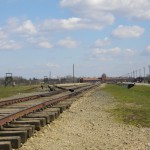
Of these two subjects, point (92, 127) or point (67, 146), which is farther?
point (92, 127)

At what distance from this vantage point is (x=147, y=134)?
12.1m

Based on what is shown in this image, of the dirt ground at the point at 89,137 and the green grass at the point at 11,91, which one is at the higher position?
the green grass at the point at 11,91

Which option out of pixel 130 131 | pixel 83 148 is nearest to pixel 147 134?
pixel 130 131

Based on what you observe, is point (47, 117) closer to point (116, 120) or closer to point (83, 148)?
point (116, 120)

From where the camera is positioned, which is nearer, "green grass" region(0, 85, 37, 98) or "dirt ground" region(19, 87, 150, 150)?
"dirt ground" region(19, 87, 150, 150)

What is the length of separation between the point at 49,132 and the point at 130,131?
2.39m

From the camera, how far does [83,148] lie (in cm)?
984

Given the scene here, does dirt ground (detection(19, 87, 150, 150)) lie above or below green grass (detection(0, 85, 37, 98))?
below

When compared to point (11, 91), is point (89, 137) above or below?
below

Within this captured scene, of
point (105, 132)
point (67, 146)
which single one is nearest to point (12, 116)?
point (105, 132)

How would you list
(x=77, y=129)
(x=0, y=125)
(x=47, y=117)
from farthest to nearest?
1. (x=47, y=117)
2. (x=77, y=129)
3. (x=0, y=125)

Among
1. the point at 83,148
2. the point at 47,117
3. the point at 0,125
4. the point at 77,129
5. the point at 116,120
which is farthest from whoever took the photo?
the point at 116,120

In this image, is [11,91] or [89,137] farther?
[11,91]

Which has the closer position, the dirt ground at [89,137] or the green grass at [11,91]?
the dirt ground at [89,137]
